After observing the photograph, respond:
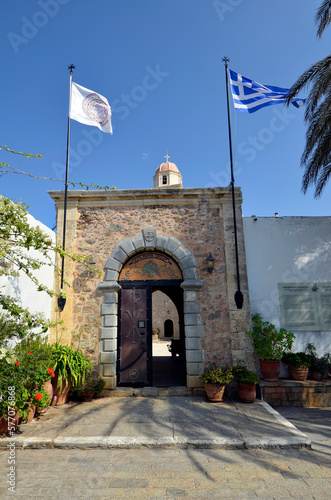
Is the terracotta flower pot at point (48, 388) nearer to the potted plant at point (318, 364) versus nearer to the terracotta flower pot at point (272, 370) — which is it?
the terracotta flower pot at point (272, 370)

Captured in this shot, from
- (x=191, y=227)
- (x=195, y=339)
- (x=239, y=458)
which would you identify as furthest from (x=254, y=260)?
(x=239, y=458)

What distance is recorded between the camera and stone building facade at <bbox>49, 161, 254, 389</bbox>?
639 centimetres

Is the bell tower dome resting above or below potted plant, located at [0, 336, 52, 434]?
above

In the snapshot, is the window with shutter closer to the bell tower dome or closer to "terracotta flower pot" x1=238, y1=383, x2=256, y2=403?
"terracotta flower pot" x1=238, y1=383, x2=256, y2=403

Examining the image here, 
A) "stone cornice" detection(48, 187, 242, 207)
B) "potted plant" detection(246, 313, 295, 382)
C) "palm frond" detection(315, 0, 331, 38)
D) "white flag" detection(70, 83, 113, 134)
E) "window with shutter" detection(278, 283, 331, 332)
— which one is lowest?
"potted plant" detection(246, 313, 295, 382)

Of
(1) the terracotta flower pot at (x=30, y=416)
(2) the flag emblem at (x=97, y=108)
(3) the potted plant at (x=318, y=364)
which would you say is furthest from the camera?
(2) the flag emblem at (x=97, y=108)

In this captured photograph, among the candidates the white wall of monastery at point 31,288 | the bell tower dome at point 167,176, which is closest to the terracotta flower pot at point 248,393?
the white wall of monastery at point 31,288

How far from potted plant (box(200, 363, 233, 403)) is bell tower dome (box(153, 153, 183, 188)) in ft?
66.1

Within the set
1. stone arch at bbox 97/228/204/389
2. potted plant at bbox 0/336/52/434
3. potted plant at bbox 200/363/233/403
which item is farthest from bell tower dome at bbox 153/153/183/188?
potted plant at bbox 0/336/52/434

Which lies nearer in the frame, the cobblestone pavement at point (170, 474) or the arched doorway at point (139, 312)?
the cobblestone pavement at point (170, 474)

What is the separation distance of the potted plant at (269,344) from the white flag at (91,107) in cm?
560

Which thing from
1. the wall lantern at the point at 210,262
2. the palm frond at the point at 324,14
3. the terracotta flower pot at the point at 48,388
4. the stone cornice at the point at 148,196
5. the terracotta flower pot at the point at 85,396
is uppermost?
the palm frond at the point at 324,14

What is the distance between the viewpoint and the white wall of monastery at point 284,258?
267 inches

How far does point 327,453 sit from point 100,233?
5.60 metres
